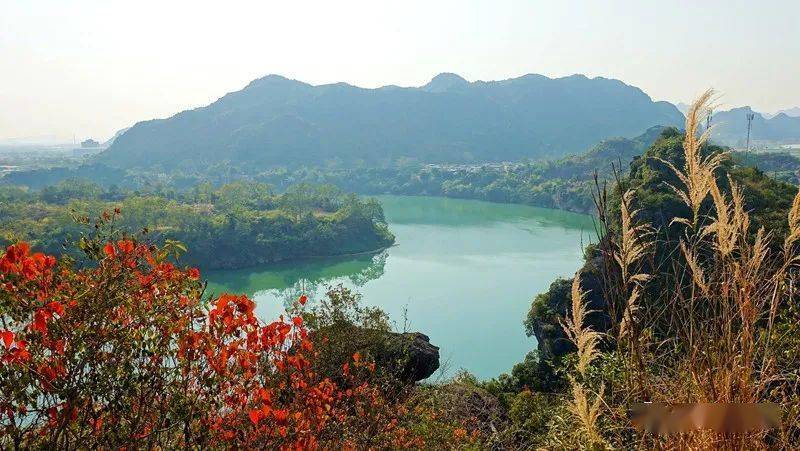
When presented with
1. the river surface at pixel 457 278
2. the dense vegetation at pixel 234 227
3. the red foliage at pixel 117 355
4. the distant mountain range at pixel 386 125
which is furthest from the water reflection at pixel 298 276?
the distant mountain range at pixel 386 125

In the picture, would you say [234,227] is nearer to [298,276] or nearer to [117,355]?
[298,276]

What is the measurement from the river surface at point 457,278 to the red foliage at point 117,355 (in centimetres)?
1368

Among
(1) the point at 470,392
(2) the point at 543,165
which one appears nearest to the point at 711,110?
(1) the point at 470,392

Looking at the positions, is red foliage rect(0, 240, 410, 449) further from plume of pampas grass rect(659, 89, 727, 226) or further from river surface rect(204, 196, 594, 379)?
river surface rect(204, 196, 594, 379)

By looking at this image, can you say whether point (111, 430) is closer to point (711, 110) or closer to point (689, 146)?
point (689, 146)

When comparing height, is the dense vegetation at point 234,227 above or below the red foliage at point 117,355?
below

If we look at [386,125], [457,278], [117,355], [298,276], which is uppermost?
[386,125]

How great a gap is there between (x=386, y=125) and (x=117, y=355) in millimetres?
136379

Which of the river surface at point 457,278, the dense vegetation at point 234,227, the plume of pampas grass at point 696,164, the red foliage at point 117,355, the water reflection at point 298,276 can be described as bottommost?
the water reflection at point 298,276

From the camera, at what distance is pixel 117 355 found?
7.75ft

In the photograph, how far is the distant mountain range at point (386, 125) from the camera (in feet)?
390

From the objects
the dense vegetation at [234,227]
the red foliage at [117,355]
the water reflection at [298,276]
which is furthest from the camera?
the dense vegetation at [234,227]

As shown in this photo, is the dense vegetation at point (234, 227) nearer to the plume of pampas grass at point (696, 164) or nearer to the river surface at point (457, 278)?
the river surface at point (457, 278)

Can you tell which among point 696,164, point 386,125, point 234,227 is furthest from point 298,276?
point 386,125
